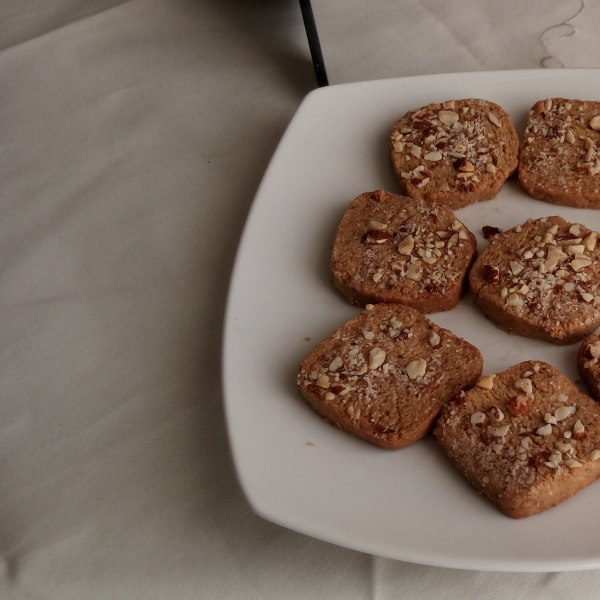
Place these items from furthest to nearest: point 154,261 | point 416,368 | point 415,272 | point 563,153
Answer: point 154,261 < point 563,153 < point 415,272 < point 416,368

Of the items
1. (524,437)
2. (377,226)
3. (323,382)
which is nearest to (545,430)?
(524,437)

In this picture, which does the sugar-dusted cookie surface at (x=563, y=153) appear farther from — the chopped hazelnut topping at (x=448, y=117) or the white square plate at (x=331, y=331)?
the chopped hazelnut topping at (x=448, y=117)

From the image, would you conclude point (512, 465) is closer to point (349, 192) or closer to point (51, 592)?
point (349, 192)

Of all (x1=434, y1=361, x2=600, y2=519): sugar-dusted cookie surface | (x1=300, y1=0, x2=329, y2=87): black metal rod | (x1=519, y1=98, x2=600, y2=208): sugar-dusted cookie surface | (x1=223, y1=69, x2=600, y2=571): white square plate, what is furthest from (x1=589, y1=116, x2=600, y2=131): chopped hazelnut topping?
(x1=300, y1=0, x2=329, y2=87): black metal rod

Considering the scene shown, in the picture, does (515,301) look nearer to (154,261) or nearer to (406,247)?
(406,247)

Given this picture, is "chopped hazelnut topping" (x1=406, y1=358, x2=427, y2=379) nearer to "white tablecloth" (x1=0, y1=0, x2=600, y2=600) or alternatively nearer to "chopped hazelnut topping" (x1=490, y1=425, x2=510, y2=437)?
"chopped hazelnut topping" (x1=490, y1=425, x2=510, y2=437)
